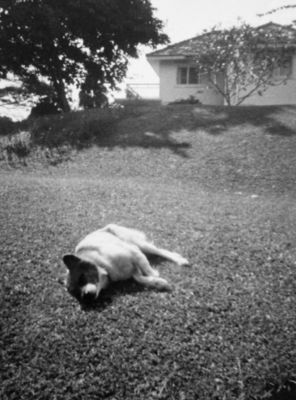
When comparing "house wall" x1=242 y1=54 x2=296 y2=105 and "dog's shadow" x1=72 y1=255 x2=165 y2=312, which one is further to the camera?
"house wall" x1=242 y1=54 x2=296 y2=105

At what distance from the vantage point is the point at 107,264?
11.5ft

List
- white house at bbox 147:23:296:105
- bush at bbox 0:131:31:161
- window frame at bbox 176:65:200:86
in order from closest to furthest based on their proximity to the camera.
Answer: bush at bbox 0:131:31:161 → white house at bbox 147:23:296:105 → window frame at bbox 176:65:200:86

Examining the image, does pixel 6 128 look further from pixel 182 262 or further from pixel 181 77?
pixel 181 77

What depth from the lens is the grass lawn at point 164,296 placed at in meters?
2.59

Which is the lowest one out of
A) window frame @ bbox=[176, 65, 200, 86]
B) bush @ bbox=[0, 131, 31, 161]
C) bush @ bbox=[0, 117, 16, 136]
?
bush @ bbox=[0, 131, 31, 161]

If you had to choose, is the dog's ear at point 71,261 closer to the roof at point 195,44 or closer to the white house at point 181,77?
the roof at point 195,44

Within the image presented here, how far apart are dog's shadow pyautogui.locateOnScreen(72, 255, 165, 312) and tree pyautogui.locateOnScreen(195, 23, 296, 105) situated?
662 inches

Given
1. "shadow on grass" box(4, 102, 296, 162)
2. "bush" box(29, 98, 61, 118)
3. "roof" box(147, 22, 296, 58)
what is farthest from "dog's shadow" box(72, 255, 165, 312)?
"bush" box(29, 98, 61, 118)

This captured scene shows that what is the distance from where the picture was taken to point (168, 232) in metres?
5.16

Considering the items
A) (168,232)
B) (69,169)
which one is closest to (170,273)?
(168,232)

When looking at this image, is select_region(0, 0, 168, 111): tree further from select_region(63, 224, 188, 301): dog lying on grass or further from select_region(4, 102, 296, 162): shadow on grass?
select_region(63, 224, 188, 301): dog lying on grass

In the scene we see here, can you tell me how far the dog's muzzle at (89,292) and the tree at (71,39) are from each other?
19.0 metres

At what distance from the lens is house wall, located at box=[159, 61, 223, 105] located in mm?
24353

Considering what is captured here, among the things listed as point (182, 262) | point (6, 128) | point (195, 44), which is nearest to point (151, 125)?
point (6, 128)
